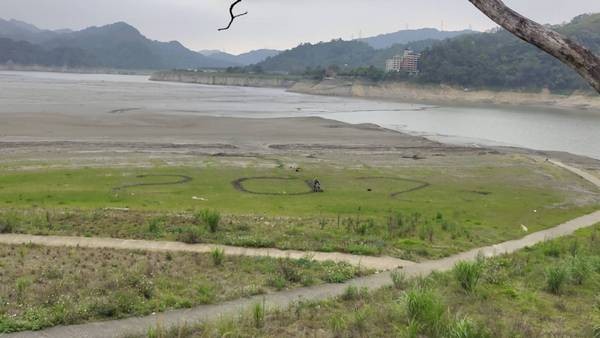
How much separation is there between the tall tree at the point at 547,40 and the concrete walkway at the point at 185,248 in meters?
9.12

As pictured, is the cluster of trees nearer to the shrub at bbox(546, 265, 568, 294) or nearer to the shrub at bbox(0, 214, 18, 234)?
the shrub at bbox(546, 265, 568, 294)

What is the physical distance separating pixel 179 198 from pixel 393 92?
148 metres

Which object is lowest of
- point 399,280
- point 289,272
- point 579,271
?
point 289,272

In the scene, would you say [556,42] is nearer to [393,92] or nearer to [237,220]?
[237,220]

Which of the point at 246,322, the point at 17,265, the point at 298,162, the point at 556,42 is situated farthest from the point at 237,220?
the point at 298,162

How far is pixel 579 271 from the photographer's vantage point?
12.4 meters

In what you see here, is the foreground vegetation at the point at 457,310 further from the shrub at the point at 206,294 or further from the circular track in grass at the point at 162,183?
the circular track in grass at the point at 162,183

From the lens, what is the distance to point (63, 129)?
54.4m

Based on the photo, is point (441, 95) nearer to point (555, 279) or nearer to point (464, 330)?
point (555, 279)

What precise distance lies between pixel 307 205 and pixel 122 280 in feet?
50.5

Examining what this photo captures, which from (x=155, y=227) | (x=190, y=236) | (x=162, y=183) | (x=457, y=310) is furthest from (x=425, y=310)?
A: (x=162, y=183)

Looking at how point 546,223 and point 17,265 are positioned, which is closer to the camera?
point 17,265

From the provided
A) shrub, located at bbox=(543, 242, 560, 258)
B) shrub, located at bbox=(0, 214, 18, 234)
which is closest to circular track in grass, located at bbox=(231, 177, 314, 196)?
shrub, located at bbox=(0, 214, 18, 234)

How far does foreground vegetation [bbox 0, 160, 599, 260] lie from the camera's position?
57.9 ft
